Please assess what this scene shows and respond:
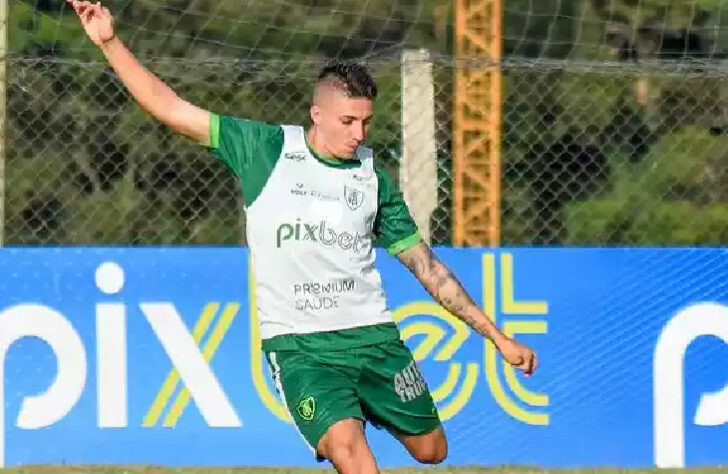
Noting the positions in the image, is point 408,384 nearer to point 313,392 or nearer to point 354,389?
point 354,389

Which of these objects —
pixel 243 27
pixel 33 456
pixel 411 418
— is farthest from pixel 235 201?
pixel 411 418

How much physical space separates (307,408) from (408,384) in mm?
508

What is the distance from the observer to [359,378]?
564cm

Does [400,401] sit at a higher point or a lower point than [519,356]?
lower

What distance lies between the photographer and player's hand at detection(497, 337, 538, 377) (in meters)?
5.54

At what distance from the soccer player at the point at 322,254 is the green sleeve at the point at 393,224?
2cm

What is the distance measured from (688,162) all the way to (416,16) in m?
4.44

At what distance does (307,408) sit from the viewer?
5.40m

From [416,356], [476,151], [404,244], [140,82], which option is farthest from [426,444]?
[476,151]

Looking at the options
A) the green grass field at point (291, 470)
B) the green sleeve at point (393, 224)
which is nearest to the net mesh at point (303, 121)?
the green grass field at point (291, 470)

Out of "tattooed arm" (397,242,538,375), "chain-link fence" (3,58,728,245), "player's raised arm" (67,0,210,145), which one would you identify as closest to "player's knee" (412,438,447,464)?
"tattooed arm" (397,242,538,375)

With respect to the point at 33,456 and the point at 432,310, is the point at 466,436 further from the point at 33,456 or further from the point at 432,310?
the point at 33,456

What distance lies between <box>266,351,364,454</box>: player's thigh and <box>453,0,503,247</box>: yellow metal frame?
3263 mm

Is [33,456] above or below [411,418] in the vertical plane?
below
